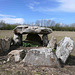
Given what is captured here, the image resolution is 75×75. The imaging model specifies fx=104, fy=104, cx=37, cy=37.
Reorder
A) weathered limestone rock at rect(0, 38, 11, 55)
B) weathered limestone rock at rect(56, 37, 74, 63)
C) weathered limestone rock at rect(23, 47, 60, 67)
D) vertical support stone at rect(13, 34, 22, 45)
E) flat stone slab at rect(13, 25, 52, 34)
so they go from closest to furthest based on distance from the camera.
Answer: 1. weathered limestone rock at rect(23, 47, 60, 67)
2. weathered limestone rock at rect(56, 37, 74, 63)
3. weathered limestone rock at rect(0, 38, 11, 55)
4. flat stone slab at rect(13, 25, 52, 34)
5. vertical support stone at rect(13, 34, 22, 45)

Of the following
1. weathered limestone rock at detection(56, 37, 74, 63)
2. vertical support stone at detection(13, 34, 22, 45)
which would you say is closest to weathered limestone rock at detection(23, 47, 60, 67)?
weathered limestone rock at detection(56, 37, 74, 63)

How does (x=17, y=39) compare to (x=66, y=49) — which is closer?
(x=66, y=49)

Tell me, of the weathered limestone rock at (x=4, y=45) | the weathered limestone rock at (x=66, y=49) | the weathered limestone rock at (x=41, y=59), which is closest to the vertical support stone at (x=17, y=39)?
the weathered limestone rock at (x=4, y=45)

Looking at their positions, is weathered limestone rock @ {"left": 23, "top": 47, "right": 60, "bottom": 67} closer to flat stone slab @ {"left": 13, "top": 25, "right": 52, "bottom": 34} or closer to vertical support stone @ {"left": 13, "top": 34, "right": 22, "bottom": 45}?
flat stone slab @ {"left": 13, "top": 25, "right": 52, "bottom": 34}

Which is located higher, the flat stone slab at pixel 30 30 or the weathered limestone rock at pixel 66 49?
the flat stone slab at pixel 30 30

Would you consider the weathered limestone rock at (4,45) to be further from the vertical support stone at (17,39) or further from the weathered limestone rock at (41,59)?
the weathered limestone rock at (41,59)

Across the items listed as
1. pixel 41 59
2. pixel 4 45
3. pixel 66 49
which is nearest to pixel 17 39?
pixel 4 45

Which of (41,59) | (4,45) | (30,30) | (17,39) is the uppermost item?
(30,30)

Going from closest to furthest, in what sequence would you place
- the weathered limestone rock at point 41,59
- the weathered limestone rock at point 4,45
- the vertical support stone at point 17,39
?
the weathered limestone rock at point 41,59 → the weathered limestone rock at point 4,45 → the vertical support stone at point 17,39

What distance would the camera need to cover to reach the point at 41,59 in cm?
410

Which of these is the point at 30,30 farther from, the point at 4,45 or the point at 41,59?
the point at 41,59

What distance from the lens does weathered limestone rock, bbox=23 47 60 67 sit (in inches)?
161

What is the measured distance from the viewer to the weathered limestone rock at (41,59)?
13.4 ft

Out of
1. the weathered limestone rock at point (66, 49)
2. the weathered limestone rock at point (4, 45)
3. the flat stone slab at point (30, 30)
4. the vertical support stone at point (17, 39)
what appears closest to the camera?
the weathered limestone rock at point (66, 49)
